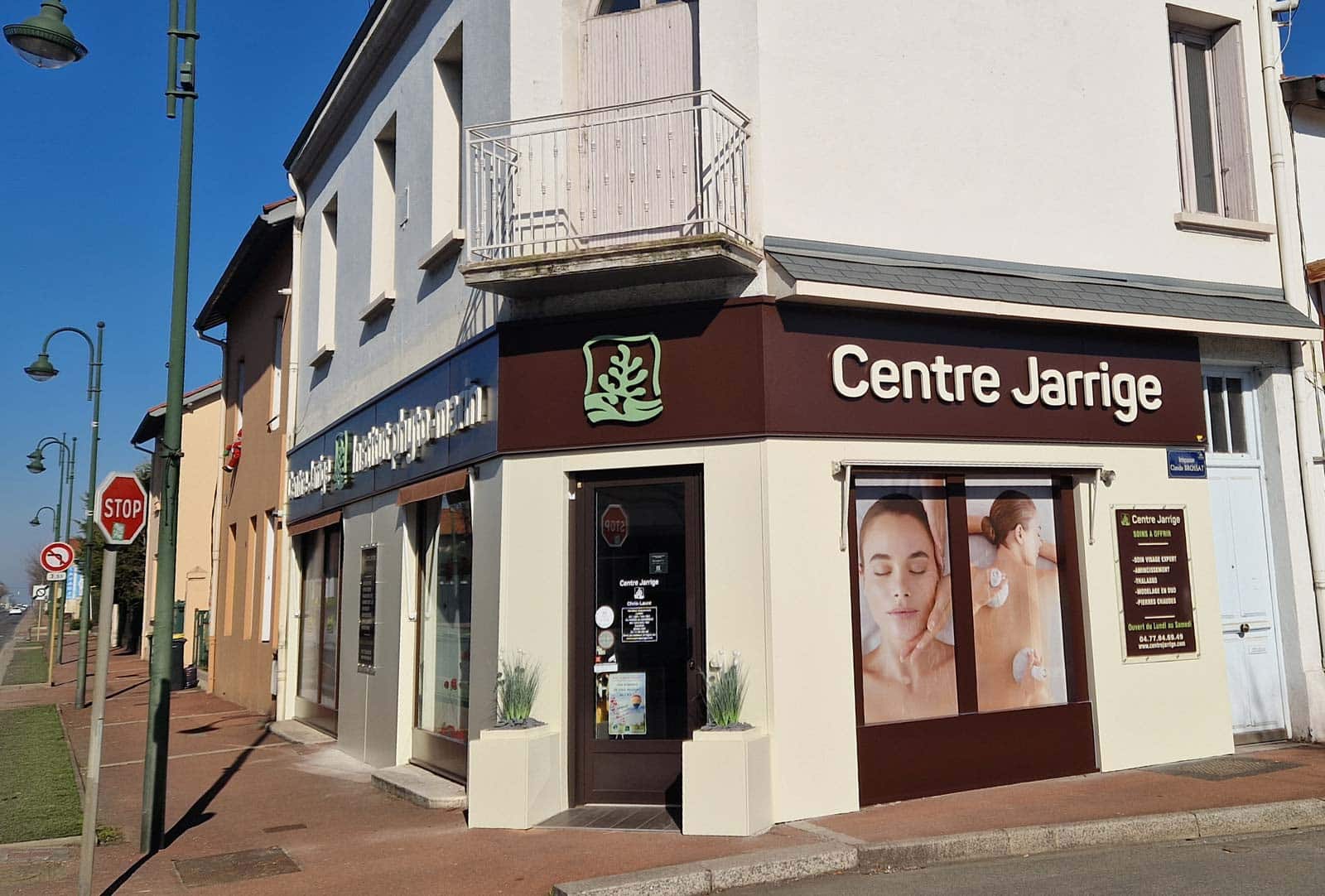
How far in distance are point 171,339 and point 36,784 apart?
5.73 meters

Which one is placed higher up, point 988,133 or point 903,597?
point 988,133

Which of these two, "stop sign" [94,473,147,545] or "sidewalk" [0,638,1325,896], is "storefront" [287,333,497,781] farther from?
"stop sign" [94,473,147,545]

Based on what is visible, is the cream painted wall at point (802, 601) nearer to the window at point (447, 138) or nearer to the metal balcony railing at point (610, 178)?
the metal balcony railing at point (610, 178)

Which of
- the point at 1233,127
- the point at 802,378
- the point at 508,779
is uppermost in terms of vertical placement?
the point at 1233,127

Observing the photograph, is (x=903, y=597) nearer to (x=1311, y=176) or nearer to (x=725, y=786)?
(x=725, y=786)

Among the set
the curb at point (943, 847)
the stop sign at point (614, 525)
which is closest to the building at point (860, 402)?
the stop sign at point (614, 525)

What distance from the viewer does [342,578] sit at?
43.1ft

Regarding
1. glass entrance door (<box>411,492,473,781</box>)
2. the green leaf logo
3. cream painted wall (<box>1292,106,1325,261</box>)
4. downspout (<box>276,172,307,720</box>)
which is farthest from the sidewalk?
downspout (<box>276,172,307,720</box>)

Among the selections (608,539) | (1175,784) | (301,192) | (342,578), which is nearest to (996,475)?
(1175,784)

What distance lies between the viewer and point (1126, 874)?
6066mm

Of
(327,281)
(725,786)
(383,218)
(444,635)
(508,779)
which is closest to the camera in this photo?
(725,786)

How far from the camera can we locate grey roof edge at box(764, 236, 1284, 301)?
8203 millimetres

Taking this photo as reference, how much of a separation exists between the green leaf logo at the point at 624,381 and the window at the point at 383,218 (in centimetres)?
497

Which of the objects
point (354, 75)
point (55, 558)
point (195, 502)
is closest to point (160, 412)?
point (195, 502)
